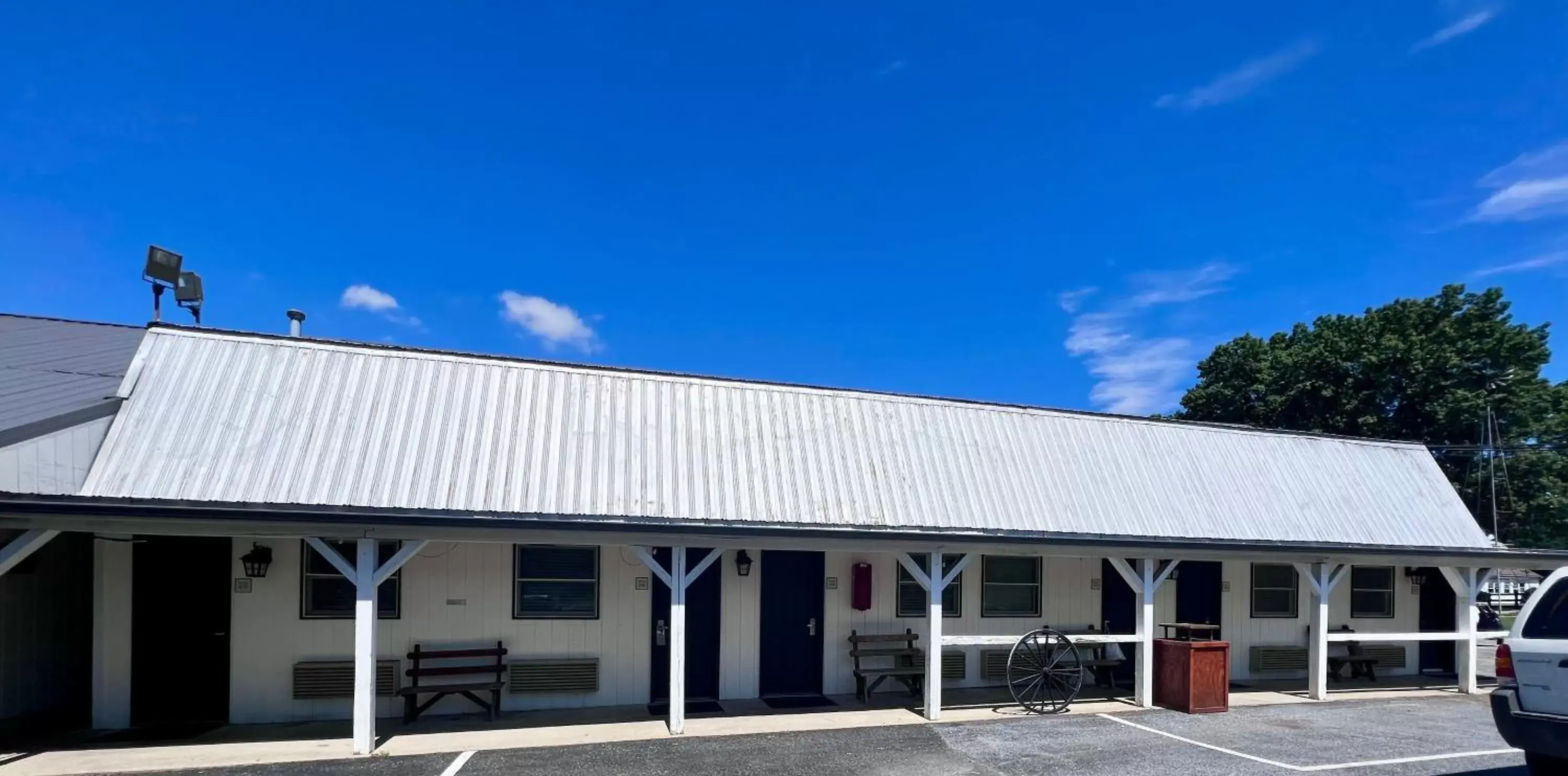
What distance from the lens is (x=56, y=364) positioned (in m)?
9.46

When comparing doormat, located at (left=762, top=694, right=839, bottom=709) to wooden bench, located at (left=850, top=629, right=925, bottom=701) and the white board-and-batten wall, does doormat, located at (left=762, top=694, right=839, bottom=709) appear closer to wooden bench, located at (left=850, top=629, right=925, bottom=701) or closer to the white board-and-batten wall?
the white board-and-batten wall

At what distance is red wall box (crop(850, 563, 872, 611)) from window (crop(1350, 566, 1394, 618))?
8443mm

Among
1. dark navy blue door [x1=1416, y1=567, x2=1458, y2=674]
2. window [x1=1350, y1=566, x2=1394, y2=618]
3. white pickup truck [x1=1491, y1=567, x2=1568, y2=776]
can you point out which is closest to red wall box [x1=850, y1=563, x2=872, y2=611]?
white pickup truck [x1=1491, y1=567, x2=1568, y2=776]

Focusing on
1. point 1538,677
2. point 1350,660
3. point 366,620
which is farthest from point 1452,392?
point 366,620

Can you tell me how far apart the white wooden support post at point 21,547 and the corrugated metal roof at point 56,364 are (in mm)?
1055

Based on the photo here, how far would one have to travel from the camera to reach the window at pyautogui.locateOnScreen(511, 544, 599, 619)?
9695 mm

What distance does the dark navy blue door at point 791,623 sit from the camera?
1059cm

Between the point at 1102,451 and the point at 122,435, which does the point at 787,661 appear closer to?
the point at 1102,451

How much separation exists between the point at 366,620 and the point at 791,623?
5169mm

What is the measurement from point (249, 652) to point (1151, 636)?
10.9 metres

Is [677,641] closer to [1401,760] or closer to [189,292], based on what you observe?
[1401,760]

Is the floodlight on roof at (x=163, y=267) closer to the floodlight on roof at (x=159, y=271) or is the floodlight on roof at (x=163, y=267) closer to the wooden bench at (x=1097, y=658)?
the floodlight on roof at (x=159, y=271)

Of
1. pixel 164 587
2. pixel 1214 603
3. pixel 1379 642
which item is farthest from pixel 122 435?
pixel 1379 642

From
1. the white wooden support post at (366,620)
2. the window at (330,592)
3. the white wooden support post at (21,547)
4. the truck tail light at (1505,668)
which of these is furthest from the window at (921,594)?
the white wooden support post at (21,547)
